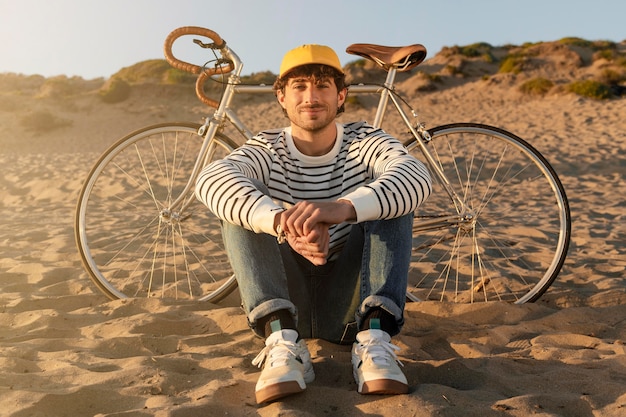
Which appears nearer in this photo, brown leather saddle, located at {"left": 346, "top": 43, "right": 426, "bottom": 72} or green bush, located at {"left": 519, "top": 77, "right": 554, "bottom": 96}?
brown leather saddle, located at {"left": 346, "top": 43, "right": 426, "bottom": 72}

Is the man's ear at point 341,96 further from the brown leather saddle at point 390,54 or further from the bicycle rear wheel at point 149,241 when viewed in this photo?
the bicycle rear wheel at point 149,241

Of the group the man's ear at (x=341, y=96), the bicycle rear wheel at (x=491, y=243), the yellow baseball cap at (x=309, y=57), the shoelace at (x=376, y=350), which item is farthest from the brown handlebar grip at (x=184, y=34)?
the shoelace at (x=376, y=350)

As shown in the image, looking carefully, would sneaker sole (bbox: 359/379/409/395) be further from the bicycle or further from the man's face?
the bicycle

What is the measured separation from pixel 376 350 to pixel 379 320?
0.15 metres

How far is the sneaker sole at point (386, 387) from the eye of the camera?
7.07ft

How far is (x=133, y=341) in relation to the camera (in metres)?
2.95

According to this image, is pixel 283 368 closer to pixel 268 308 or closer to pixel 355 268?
pixel 268 308

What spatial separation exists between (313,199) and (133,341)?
44.4 inches

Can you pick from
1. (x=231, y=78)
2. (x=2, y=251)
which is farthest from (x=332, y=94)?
(x=2, y=251)

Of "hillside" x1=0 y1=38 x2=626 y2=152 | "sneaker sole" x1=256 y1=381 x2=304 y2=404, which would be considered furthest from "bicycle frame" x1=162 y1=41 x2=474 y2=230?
"hillside" x1=0 y1=38 x2=626 y2=152

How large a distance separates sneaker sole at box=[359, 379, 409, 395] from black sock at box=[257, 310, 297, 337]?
0.39 metres

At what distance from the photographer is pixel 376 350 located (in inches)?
89.9

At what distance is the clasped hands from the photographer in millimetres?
2162

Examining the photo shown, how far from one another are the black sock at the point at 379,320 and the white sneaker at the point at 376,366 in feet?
0.10
